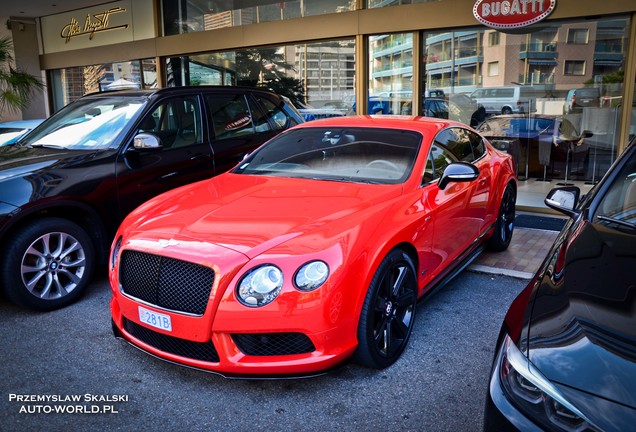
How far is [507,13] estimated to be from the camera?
292 inches

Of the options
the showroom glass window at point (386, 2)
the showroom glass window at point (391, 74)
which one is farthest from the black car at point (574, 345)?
the showroom glass window at point (386, 2)

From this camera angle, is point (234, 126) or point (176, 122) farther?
point (234, 126)

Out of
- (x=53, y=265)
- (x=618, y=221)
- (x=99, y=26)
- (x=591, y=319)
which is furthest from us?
(x=99, y=26)

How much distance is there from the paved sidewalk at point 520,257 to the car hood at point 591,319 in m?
2.60

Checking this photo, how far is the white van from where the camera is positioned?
8.38 meters

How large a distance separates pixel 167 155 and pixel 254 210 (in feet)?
7.27

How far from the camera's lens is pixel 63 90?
46.7 ft

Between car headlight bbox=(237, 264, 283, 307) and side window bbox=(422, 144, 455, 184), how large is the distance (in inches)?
63.0

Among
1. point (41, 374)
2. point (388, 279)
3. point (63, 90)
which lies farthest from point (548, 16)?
point (63, 90)

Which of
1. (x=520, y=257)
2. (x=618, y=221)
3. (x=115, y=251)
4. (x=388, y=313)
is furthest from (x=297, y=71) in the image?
(x=618, y=221)

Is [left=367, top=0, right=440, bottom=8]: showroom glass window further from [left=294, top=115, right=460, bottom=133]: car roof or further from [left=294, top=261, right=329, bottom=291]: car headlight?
[left=294, top=261, right=329, bottom=291]: car headlight

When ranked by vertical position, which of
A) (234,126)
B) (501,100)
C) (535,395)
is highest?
(501,100)

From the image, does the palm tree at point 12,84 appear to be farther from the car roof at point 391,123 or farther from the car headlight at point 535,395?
the car headlight at point 535,395

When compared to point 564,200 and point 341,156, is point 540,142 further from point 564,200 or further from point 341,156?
point 564,200
